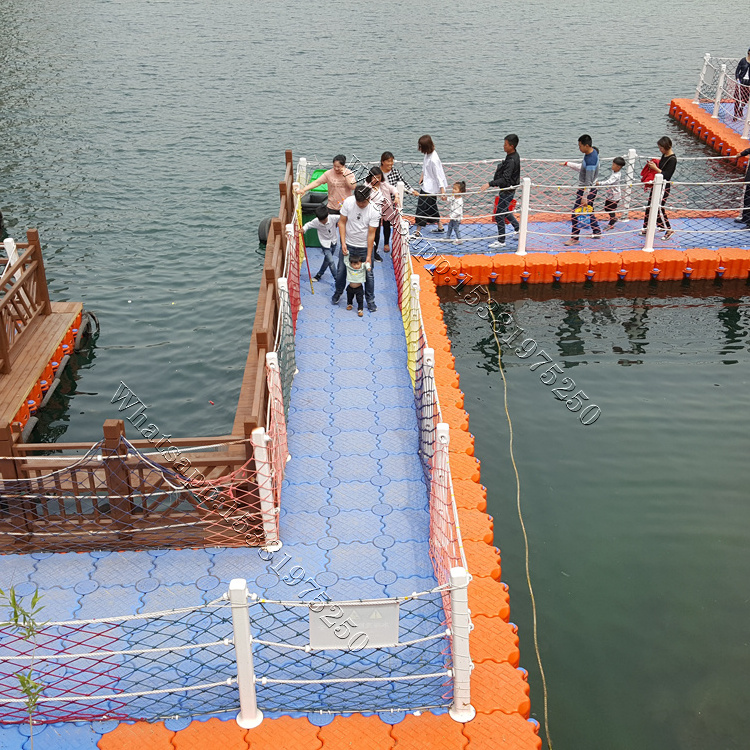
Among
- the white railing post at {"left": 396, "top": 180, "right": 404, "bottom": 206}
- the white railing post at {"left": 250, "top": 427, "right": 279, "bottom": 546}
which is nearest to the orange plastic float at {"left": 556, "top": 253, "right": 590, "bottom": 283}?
the white railing post at {"left": 396, "top": 180, "right": 404, "bottom": 206}

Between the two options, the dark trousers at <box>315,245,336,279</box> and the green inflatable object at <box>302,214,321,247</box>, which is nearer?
Answer: the dark trousers at <box>315,245,336,279</box>

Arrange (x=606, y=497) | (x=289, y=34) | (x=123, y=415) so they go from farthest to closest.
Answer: (x=289, y=34) < (x=123, y=415) < (x=606, y=497)

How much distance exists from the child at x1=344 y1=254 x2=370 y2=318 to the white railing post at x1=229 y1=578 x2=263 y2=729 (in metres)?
6.26

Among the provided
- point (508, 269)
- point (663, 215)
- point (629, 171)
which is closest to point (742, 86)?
point (629, 171)

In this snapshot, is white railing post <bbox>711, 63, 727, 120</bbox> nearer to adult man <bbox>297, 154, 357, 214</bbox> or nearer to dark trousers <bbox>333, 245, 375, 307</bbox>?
adult man <bbox>297, 154, 357, 214</bbox>

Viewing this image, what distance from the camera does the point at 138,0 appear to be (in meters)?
42.4

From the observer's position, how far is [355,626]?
18.2ft

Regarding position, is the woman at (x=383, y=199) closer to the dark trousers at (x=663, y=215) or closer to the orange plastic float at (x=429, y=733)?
the dark trousers at (x=663, y=215)

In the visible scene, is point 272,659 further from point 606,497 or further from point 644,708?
point 606,497

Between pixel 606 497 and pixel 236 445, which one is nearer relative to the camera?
pixel 236 445

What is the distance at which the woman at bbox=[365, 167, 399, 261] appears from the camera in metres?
11.1

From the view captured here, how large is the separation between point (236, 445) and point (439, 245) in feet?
26.3

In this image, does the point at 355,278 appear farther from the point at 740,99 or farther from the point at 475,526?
the point at 740,99

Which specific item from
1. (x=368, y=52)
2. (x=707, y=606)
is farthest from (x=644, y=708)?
(x=368, y=52)
